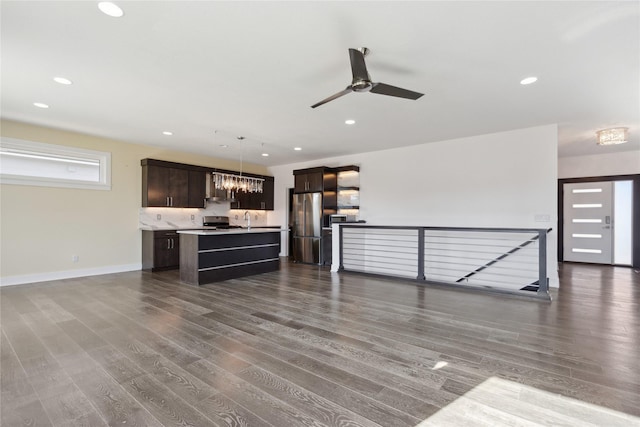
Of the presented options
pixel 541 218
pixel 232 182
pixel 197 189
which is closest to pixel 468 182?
pixel 541 218

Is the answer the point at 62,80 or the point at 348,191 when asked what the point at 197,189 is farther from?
the point at 62,80

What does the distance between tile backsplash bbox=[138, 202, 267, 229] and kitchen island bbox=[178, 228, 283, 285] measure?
5.82 ft

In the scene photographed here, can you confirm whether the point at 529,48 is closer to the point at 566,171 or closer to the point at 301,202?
the point at 301,202

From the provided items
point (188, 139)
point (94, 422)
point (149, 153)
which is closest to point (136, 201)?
point (149, 153)

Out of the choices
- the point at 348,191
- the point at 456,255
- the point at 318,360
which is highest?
the point at 348,191

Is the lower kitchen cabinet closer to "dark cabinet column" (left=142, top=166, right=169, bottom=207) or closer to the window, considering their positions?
"dark cabinet column" (left=142, top=166, right=169, bottom=207)

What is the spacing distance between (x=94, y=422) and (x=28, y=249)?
5335mm

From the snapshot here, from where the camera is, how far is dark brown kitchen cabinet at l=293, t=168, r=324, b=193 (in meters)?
Answer: 7.78

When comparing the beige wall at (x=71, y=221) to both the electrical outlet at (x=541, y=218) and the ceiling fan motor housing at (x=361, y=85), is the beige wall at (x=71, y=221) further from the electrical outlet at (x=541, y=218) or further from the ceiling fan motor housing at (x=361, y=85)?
the electrical outlet at (x=541, y=218)

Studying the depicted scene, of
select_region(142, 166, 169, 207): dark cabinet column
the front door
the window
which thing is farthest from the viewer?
the front door

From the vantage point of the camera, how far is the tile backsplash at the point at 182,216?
22.8ft

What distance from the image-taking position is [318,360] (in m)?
2.52

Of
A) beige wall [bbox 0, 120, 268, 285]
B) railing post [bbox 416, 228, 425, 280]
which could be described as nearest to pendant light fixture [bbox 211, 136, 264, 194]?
beige wall [bbox 0, 120, 268, 285]

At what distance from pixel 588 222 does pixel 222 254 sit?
364 inches
